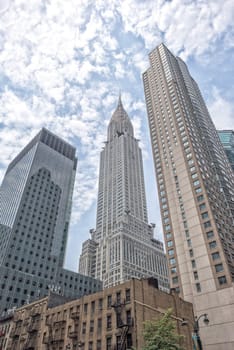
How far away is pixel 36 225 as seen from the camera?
453 feet

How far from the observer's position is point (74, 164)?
636 ft

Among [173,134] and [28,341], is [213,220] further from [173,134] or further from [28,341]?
[28,341]

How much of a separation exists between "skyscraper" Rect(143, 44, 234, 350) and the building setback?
11384 mm

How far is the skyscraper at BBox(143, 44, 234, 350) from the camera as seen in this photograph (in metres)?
65.1

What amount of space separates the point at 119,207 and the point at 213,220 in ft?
409

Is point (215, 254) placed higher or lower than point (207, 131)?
lower

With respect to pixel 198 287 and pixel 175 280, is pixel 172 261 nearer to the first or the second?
pixel 175 280

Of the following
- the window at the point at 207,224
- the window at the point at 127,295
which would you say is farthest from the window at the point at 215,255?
the window at the point at 127,295

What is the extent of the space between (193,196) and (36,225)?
84184mm

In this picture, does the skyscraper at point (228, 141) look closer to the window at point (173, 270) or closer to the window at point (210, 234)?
the window at point (210, 234)

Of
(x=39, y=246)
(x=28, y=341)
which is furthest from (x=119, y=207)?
(x=28, y=341)

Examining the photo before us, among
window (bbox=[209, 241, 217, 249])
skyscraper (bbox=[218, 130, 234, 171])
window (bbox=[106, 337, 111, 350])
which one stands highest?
skyscraper (bbox=[218, 130, 234, 171])

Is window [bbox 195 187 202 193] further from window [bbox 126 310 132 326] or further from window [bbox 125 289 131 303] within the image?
window [bbox 126 310 132 326]

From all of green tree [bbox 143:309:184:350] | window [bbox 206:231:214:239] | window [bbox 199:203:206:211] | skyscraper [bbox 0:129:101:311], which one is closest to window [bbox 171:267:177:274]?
window [bbox 206:231:214:239]
